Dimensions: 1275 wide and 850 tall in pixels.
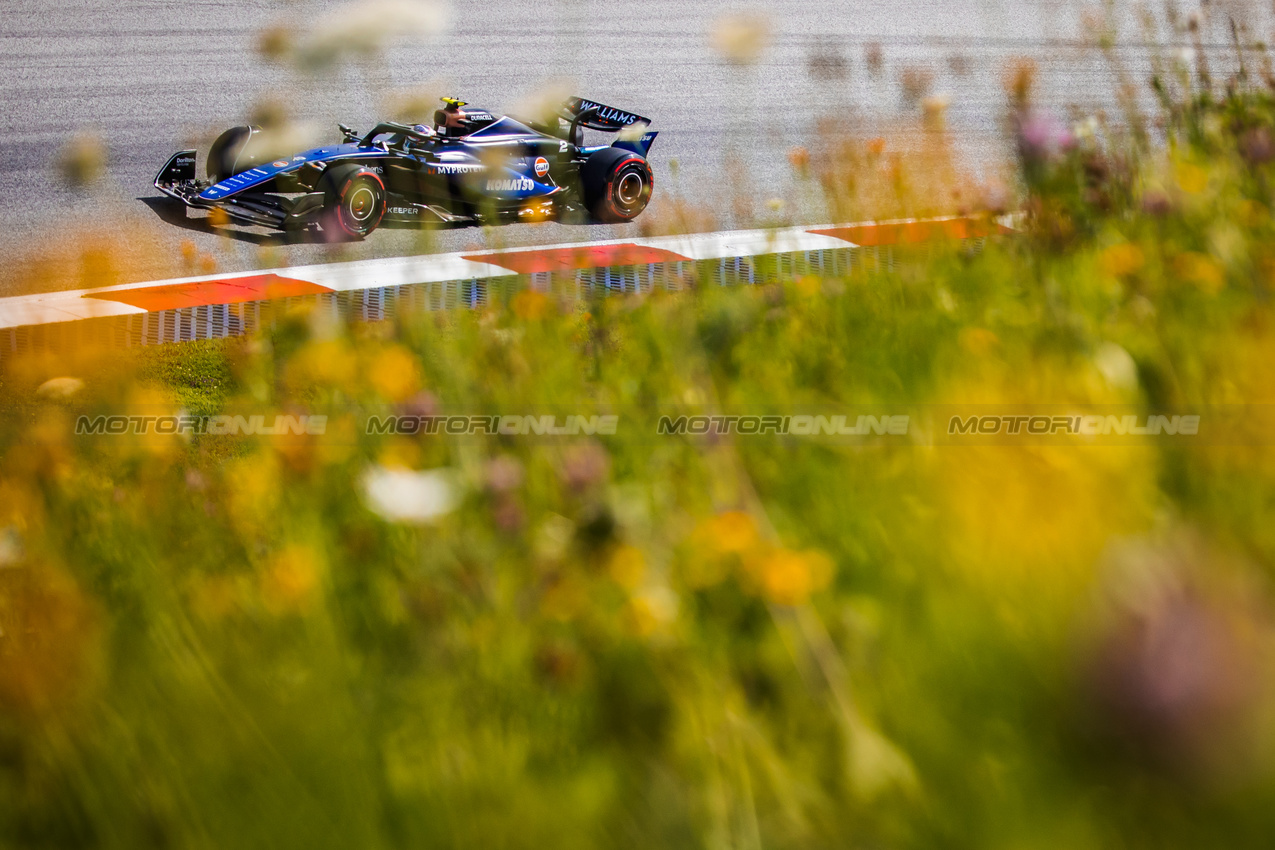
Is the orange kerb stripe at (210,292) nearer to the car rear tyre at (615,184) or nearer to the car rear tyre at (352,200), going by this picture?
the car rear tyre at (352,200)

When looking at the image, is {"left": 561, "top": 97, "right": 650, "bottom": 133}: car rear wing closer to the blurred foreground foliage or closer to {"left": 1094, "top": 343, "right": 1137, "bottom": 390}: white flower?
the blurred foreground foliage

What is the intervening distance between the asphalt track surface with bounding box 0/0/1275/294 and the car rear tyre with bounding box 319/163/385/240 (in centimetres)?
12

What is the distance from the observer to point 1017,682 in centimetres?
111

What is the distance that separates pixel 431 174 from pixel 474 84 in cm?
426

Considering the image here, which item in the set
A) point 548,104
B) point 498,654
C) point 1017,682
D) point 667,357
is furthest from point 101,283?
point 1017,682

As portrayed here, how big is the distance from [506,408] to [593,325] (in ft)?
3.28

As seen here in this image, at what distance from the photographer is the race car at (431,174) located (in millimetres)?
5633

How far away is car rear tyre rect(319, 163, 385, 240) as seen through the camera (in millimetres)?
5578

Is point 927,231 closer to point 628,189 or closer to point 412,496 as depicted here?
point 412,496

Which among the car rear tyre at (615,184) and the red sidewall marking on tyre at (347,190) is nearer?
the red sidewall marking on tyre at (347,190)

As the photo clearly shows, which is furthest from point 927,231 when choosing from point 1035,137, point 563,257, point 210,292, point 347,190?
point 347,190

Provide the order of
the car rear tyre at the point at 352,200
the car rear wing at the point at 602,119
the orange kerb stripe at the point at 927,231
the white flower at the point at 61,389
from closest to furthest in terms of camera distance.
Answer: the white flower at the point at 61,389 → the orange kerb stripe at the point at 927,231 → the car rear tyre at the point at 352,200 → the car rear wing at the point at 602,119

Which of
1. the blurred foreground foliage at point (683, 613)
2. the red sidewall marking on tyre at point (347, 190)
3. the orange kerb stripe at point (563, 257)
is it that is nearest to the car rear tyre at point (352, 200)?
the red sidewall marking on tyre at point (347, 190)

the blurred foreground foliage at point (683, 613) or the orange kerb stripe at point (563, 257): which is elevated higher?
the blurred foreground foliage at point (683, 613)
